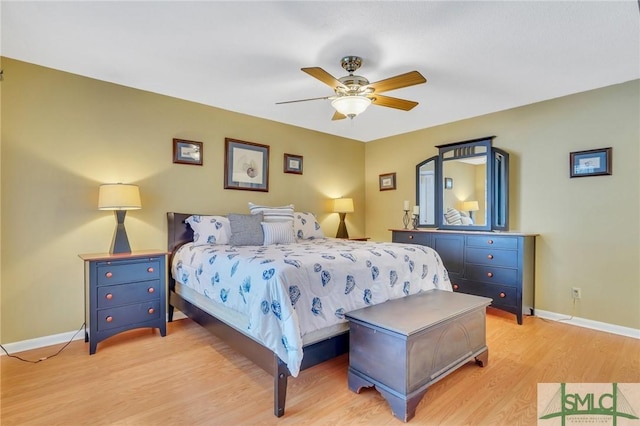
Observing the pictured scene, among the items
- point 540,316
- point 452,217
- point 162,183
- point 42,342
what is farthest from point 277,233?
point 540,316

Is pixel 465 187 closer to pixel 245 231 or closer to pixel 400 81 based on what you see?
pixel 400 81

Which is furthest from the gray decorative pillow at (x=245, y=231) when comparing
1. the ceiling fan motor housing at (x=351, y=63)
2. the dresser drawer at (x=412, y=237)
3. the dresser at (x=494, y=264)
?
the dresser at (x=494, y=264)

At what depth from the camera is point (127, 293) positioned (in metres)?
2.73

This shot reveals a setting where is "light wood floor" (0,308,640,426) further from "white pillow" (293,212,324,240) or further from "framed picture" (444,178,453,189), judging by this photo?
"framed picture" (444,178,453,189)

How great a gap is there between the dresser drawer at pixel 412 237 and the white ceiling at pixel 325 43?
1.72 metres

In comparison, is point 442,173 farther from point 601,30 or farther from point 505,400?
point 505,400

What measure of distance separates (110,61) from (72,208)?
1.33m

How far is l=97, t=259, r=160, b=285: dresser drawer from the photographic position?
2611 mm

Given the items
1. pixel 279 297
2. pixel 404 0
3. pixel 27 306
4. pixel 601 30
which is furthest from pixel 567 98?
pixel 27 306

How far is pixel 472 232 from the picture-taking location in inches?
146

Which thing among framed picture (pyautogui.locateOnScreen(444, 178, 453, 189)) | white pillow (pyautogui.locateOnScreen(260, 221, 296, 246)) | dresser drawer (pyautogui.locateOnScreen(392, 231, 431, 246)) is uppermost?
framed picture (pyautogui.locateOnScreen(444, 178, 453, 189))

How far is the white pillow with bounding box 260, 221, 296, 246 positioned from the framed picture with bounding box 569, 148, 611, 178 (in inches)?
119

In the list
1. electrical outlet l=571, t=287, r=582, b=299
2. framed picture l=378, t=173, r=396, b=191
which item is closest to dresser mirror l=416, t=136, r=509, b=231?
framed picture l=378, t=173, r=396, b=191

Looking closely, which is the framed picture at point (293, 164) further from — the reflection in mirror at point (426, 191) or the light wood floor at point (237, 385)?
the light wood floor at point (237, 385)
